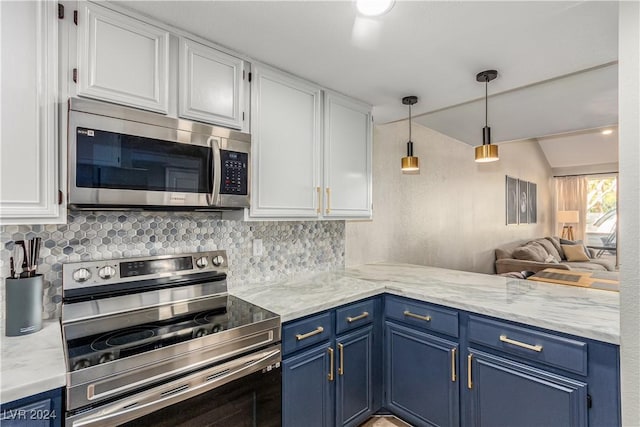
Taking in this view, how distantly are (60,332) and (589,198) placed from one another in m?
9.59

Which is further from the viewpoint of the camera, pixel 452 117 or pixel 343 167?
pixel 452 117

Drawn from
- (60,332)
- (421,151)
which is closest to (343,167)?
(60,332)

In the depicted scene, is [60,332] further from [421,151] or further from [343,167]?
Result: [421,151]

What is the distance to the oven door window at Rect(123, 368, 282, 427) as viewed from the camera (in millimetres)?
1147

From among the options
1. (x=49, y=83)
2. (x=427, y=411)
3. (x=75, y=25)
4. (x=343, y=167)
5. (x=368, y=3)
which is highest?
(x=368, y=3)

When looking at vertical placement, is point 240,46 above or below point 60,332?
above

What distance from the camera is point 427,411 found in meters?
1.87

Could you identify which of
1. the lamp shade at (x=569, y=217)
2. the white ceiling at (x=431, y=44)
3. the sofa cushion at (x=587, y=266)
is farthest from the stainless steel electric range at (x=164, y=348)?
the lamp shade at (x=569, y=217)

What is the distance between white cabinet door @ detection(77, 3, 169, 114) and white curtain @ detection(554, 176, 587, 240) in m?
9.14

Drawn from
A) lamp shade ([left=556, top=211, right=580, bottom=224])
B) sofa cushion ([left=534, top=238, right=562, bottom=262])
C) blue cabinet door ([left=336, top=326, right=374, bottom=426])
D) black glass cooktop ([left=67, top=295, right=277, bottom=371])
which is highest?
lamp shade ([left=556, top=211, right=580, bottom=224])

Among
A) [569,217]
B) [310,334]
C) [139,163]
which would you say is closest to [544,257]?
[569,217]

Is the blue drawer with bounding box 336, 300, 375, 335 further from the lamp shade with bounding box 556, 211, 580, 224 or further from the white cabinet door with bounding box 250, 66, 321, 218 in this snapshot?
the lamp shade with bounding box 556, 211, 580, 224

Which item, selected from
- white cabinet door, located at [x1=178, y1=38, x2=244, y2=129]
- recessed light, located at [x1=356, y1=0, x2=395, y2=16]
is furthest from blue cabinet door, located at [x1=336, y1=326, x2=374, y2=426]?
recessed light, located at [x1=356, y1=0, x2=395, y2=16]

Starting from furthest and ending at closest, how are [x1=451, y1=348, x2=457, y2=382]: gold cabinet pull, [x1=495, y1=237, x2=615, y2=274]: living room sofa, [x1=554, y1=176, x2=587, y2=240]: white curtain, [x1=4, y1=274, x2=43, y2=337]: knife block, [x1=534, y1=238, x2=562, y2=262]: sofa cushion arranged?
[x1=554, y1=176, x2=587, y2=240]: white curtain
[x1=534, y1=238, x2=562, y2=262]: sofa cushion
[x1=495, y1=237, x2=615, y2=274]: living room sofa
[x1=451, y1=348, x2=457, y2=382]: gold cabinet pull
[x1=4, y1=274, x2=43, y2=337]: knife block
